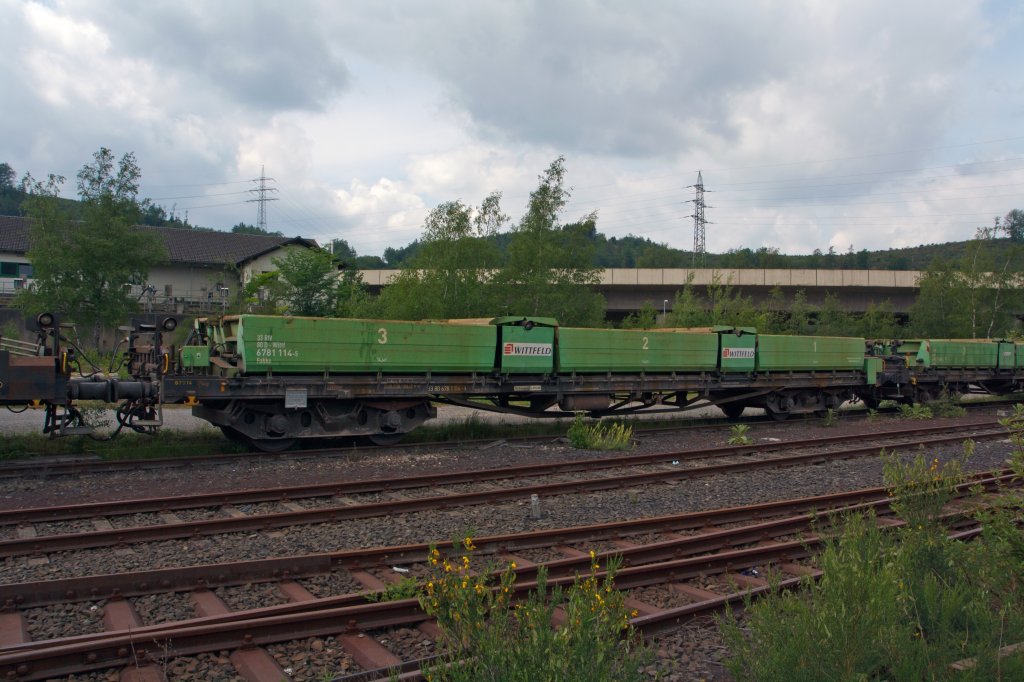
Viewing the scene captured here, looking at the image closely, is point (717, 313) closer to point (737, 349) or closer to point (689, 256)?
point (737, 349)

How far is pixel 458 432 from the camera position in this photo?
1714 centimetres

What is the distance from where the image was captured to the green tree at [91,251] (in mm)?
26859

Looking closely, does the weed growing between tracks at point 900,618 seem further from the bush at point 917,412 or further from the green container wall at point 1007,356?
the green container wall at point 1007,356

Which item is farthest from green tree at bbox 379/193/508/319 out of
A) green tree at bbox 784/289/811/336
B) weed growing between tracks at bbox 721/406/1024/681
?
green tree at bbox 784/289/811/336

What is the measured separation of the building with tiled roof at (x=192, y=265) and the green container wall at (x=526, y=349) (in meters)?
37.5

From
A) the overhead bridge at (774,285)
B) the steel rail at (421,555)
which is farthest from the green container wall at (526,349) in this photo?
the overhead bridge at (774,285)

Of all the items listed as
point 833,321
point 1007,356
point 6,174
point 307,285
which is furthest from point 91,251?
point 6,174

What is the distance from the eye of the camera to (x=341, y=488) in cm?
1051

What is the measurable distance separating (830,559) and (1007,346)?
29.3 metres

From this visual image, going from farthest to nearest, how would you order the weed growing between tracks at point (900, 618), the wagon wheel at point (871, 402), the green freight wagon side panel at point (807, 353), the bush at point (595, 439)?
the wagon wheel at point (871, 402), the green freight wagon side panel at point (807, 353), the bush at point (595, 439), the weed growing between tracks at point (900, 618)

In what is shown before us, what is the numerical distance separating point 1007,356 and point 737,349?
15.8 m

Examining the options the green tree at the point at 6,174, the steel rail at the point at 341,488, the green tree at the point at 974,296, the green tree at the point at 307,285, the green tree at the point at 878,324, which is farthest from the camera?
the green tree at the point at 6,174

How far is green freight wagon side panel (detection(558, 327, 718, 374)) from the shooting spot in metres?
16.9

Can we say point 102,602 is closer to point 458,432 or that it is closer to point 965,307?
point 458,432
